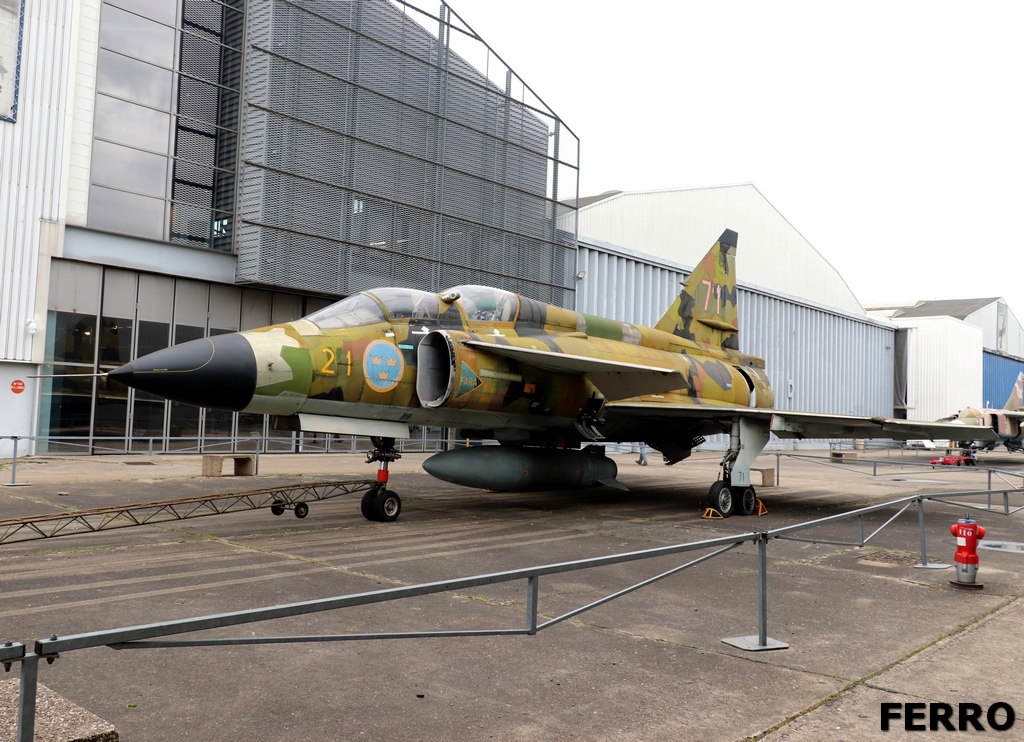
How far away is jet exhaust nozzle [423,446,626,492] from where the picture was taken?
10484 millimetres

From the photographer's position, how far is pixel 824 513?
12430 millimetres

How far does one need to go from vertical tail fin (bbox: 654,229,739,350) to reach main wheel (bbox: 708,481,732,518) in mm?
4346

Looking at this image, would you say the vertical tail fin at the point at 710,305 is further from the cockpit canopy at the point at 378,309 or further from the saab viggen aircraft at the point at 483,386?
the cockpit canopy at the point at 378,309

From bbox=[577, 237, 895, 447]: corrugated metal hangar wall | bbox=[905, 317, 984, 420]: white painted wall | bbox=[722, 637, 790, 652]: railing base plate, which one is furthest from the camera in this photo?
bbox=[905, 317, 984, 420]: white painted wall

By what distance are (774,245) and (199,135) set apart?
1181 inches

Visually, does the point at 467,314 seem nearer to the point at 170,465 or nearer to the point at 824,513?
the point at 824,513

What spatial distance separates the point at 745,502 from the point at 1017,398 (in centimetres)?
3513

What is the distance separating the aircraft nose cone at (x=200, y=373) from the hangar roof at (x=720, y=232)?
22017 millimetres

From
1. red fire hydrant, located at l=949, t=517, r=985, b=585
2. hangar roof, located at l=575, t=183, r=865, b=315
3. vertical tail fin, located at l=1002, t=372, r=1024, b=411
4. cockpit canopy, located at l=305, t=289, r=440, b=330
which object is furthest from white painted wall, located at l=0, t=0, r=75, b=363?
vertical tail fin, located at l=1002, t=372, r=1024, b=411

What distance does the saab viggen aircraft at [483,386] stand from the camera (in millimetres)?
8555

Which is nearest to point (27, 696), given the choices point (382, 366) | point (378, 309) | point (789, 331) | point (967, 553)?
point (967, 553)

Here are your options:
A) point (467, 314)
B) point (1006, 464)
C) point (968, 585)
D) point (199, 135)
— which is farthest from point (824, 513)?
point (1006, 464)

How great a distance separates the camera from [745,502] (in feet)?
39.4

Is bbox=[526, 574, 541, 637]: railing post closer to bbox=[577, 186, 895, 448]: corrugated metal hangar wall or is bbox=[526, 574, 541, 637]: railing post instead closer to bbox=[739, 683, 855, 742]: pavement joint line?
bbox=[739, 683, 855, 742]: pavement joint line
